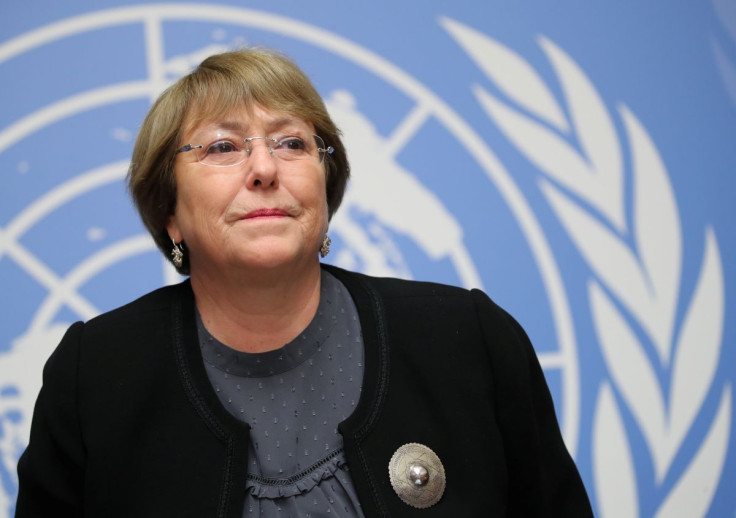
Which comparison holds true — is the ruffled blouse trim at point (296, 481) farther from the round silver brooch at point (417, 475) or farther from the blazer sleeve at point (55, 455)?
the blazer sleeve at point (55, 455)

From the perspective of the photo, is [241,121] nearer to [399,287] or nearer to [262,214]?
[262,214]

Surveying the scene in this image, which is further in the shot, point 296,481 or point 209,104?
point 209,104

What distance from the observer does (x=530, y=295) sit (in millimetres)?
2592

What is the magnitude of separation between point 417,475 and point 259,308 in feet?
1.44

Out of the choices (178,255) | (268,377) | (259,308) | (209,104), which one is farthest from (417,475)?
(209,104)

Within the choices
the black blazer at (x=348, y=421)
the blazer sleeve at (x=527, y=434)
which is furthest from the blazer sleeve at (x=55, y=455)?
the blazer sleeve at (x=527, y=434)

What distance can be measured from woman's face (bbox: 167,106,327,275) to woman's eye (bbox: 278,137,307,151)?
1 centimetres

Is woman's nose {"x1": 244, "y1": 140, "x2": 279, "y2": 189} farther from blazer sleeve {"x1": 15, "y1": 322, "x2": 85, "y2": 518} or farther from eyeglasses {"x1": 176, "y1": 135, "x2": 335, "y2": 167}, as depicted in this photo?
blazer sleeve {"x1": 15, "y1": 322, "x2": 85, "y2": 518}

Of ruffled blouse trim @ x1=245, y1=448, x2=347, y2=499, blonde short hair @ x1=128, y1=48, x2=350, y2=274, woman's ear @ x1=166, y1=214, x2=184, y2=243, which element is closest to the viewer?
ruffled blouse trim @ x1=245, y1=448, x2=347, y2=499

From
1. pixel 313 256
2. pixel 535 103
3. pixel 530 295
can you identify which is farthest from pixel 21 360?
pixel 535 103

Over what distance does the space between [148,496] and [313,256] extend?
1.80 feet

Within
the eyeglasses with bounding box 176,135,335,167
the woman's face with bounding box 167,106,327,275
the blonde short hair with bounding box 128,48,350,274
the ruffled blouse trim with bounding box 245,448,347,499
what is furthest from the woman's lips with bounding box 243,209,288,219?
the ruffled blouse trim with bounding box 245,448,347,499

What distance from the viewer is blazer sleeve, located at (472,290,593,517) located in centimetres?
168

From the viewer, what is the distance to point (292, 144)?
1676mm
